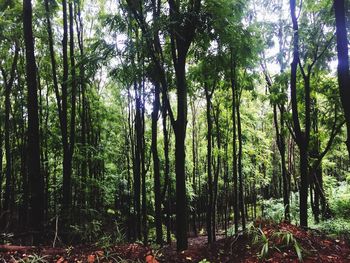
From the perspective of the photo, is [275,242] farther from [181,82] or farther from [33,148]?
[33,148]

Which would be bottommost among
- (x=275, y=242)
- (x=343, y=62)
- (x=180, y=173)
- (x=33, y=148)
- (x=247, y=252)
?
(x=247, y=252)

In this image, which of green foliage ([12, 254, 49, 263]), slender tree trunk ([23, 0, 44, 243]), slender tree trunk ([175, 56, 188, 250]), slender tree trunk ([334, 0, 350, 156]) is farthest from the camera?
slender tree trunk ([175, 56, 188, 250])

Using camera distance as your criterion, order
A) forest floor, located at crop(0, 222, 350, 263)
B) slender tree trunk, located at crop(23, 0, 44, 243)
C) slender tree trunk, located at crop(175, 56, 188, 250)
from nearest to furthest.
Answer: forest floor, located at crop(0, 222, 350, 263)
slender tree trunk, located at crop(23, 0, 44, 243)
slender tree trunk, located at crop(175, 56, 188, 250)

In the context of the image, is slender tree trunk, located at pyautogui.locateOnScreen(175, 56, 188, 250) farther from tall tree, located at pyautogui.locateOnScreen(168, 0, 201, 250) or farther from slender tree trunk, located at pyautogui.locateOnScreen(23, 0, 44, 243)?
slender tree trunk, located at pyautogui.locateOnScreen(23, 0, 44, 243)

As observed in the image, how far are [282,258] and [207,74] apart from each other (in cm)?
738

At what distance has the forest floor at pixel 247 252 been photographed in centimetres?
447

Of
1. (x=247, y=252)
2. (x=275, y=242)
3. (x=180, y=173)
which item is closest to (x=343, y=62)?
(x=275, y=242)

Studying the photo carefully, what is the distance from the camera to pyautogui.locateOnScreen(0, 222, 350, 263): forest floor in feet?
14.7

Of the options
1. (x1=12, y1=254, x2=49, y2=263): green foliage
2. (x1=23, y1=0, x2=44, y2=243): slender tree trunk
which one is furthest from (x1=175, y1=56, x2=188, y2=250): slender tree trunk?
(x1=12, y1=254, x2=49, y2=263): green foliage

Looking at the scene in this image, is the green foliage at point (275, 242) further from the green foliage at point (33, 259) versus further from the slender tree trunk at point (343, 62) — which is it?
the green foliage at point (33, 259)

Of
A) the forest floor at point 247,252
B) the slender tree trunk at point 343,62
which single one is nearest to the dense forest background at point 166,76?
the slender tree trunk at point 343,62

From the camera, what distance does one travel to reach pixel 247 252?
16.3 ft

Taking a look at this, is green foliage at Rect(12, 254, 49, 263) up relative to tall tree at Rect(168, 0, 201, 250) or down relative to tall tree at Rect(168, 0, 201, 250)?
down

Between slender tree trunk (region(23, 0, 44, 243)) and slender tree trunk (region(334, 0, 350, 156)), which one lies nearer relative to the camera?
slender tree trunk (region(334, 0, 350, 156))
